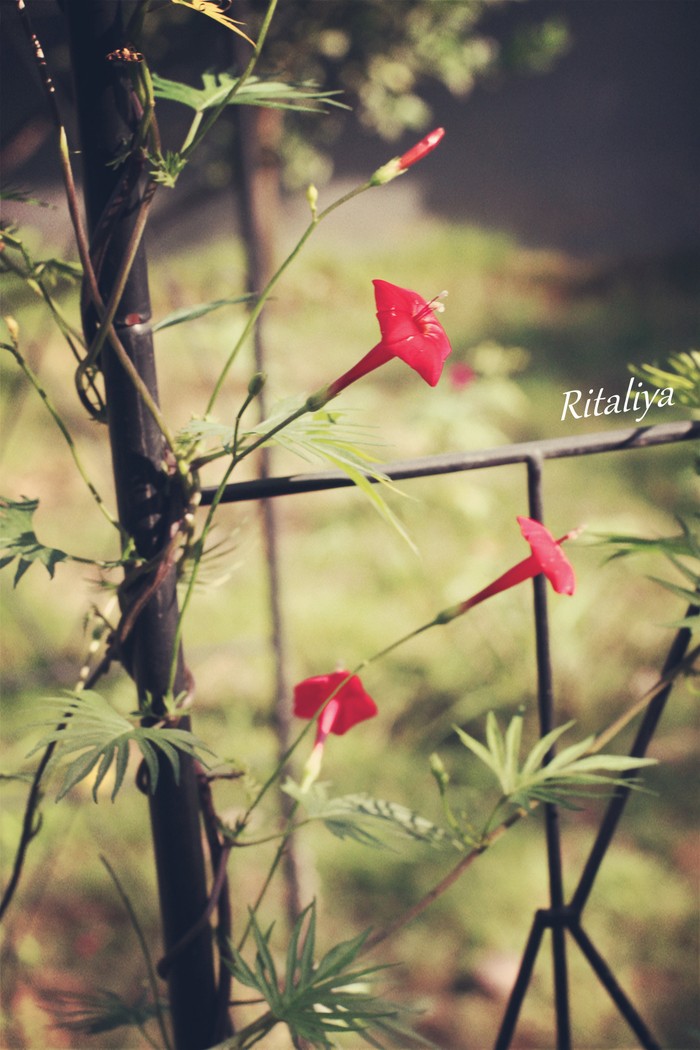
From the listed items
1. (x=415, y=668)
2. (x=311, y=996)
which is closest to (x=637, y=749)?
(x=311, y=996)

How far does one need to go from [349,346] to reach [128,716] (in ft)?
9.07

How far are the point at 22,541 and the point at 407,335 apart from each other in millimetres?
233

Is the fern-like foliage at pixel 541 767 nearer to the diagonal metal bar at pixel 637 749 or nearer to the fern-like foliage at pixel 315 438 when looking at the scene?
the diagonal metal bar at pixel 637 749

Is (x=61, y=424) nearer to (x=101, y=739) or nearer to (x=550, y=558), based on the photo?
(x=101, y=739)

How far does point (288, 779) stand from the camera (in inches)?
24.2

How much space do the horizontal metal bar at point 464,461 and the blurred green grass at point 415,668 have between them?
0.39 metres

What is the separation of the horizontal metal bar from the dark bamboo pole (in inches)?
1.6

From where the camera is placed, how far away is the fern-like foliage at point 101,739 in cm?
44

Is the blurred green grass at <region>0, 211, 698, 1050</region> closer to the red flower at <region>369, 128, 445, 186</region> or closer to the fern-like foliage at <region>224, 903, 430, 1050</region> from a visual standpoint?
the fern-like foliage at <region>224, 903, 430, 1050</region>

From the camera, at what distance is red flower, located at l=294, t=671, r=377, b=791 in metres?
0.59

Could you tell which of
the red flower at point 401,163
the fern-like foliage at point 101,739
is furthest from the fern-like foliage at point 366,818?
the red flower at point 401,163

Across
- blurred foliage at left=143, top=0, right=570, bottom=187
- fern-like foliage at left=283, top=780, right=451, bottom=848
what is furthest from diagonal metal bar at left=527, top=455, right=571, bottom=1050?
blurred foliage at left=143, top=0, right=570, bottom=187

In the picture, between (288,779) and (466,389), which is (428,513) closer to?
(466,389)

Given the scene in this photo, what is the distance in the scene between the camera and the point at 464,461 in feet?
1.90
